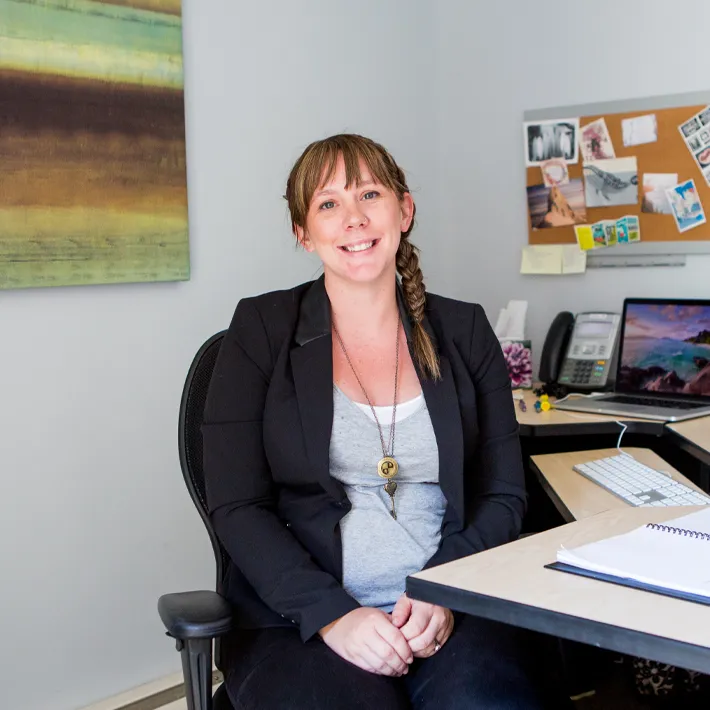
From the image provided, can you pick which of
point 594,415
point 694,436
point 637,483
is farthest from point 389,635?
point 594,415

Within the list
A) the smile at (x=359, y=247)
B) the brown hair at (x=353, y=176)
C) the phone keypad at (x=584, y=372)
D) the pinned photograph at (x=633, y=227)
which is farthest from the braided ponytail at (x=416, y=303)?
the pinned photograph at (x=633, y=227)

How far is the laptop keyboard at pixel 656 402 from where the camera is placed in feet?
8.02

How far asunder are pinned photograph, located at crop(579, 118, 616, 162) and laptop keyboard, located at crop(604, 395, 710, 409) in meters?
0.72

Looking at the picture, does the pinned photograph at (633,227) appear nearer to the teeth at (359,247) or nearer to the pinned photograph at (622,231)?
the pinned photograph at (622,231)

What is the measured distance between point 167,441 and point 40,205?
0.68 metres

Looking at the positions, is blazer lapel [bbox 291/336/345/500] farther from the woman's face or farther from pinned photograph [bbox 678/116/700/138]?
pinned photograph [bbox 678/116/700/138]

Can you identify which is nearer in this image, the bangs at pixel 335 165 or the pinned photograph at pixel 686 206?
the bangs at pixel 335 165

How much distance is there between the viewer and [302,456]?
5.21ft

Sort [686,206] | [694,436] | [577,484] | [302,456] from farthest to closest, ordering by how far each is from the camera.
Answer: [686,206] → [694,436] → [577,484] → [302,456]

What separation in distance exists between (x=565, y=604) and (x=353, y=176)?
87cm

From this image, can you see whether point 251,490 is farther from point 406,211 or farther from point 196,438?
point 406,211

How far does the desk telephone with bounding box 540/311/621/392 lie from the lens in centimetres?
272

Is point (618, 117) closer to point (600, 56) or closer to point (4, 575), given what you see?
point (600, 56)

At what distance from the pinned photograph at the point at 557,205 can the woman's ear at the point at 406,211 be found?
1.20 metres
